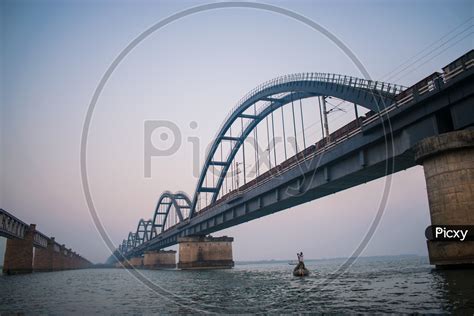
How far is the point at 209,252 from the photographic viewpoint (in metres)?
82.7

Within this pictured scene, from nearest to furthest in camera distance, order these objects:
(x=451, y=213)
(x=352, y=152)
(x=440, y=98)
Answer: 1. (x=451, y=213)
2. (x=440, y=98)
3. (x=352, y=152)

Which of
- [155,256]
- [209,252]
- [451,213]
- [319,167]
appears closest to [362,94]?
[319,167]

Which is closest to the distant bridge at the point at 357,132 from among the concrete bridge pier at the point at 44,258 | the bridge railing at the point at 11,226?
the bridge railing at the point at 11,226

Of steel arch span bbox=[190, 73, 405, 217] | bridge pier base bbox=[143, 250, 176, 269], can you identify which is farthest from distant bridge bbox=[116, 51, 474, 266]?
bridge pier base bbox=[143, 250, 176, 269]

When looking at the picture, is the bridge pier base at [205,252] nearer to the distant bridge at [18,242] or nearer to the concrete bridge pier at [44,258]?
the distant bridge at [18,242]

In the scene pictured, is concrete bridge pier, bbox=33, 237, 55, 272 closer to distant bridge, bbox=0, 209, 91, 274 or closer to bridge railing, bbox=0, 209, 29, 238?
distant bridge, bbox=0, 209, 91, 274

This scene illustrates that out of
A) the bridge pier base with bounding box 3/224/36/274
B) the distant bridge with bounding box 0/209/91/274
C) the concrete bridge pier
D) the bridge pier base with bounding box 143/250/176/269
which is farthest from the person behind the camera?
the bridge pier base with bounding box 143/250/176/269

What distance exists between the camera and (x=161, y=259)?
144 m

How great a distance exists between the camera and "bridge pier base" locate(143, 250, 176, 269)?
472 ft

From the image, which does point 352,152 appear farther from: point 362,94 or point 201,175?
point 201,175

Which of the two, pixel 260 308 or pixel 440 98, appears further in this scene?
Result: pixel 440 98

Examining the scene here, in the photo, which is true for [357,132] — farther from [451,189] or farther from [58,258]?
[58,258]

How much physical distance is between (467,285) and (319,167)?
2031 cm

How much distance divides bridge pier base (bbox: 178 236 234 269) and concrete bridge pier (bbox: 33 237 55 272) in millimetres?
33853
